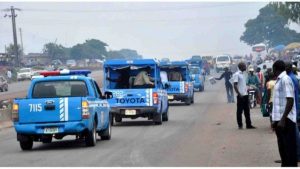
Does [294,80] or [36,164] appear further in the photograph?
[36,164]

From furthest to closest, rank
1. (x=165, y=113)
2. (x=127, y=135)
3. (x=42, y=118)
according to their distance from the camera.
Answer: (x=165, y=113)
(x=127, y=135)
(x=42, y=118)

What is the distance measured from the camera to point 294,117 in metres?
12.5

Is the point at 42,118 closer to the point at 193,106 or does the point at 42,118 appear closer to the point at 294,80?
the point at 294,80

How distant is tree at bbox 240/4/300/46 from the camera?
532 feet

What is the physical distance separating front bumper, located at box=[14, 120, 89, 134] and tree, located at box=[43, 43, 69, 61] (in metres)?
128

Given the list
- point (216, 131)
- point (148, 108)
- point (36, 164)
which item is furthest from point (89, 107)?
point (148, 108)

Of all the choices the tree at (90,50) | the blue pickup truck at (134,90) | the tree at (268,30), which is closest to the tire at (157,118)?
the blue pickup truck at (134,90)

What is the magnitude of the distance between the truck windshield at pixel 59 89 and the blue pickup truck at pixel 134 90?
7.01 m

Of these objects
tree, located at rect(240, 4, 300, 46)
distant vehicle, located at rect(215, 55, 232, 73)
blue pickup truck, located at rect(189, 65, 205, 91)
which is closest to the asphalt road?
blue pickup truck, located at rect(189, 65, 205, 91)

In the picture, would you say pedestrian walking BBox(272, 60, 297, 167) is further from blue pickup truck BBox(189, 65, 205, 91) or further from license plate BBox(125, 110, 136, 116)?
blue pickup truck BBox(189, 65, 205, 91)

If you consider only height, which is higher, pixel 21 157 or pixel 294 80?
pixel 294 80

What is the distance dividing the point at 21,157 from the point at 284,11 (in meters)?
49.7

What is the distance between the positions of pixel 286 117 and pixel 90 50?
506ft

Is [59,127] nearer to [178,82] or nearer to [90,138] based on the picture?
[90,138]
